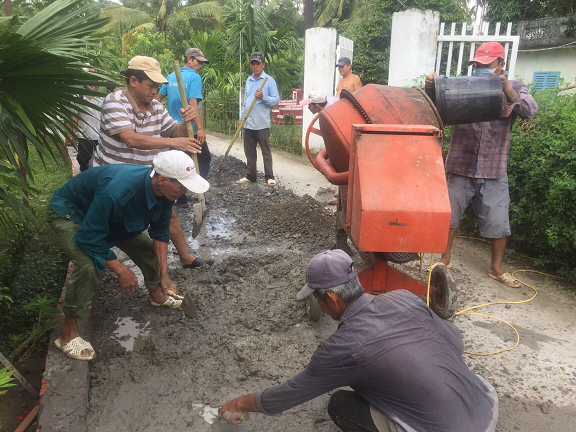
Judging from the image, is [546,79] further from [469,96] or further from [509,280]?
[469,96]

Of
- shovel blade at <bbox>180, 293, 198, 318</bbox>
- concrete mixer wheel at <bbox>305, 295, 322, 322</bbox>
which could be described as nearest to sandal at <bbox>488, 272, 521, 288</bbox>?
concrete mixer wheel at <bbox>305, 295, 322, 322</bbox>

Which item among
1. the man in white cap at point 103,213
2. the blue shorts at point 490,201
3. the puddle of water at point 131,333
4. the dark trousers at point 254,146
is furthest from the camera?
the dark trousers at point 254,146

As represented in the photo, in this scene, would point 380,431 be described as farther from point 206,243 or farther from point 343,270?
point 206,243

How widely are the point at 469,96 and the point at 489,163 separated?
765mm

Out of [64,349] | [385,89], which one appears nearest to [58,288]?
[64,349]

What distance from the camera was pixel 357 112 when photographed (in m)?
3.52

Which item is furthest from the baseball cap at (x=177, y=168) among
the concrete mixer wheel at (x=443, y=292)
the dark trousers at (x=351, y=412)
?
the concrete mixer wheel at (x=443, y=292)

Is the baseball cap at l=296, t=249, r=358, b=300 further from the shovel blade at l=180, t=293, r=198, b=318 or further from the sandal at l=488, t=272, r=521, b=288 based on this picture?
the sandal at l=488, t=272, r=521, b=288

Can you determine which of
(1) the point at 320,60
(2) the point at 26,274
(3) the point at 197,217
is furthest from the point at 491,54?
(1) the point at 320,60

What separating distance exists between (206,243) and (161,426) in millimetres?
2733

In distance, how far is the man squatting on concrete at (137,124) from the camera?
12.2 ft

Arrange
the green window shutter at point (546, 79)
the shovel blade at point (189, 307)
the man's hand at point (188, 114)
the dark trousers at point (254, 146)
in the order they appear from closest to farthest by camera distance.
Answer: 1. the shovel blade at point (189, 307)
2. the man's hand at point (188, 114)
3. the dark trousers at point (254, 146)
4. the green window shutter at point (546, 79)

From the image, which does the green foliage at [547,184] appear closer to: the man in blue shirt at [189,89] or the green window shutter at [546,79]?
the man in blue shirt at [189,89]

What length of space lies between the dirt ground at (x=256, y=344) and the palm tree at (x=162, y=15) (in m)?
21.2
